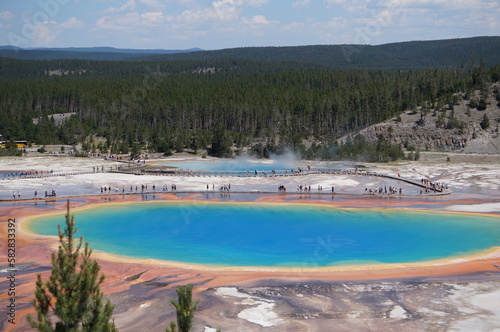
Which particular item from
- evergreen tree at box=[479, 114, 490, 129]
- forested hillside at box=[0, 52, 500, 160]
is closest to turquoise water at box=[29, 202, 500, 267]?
forested hillside at box=[0, 52, 500, 160]

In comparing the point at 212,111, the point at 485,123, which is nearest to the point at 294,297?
the point at 485,123

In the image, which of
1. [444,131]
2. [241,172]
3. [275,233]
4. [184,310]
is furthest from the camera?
[444,131]

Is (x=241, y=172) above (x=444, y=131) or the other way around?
the other way around

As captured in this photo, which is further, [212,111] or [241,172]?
[212,111]

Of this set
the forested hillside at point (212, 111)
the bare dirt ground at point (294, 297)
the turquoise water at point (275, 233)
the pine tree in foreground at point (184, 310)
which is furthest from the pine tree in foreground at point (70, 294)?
the forested hillside at point (212, 111)

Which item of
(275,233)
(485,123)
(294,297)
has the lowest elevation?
(294,297)

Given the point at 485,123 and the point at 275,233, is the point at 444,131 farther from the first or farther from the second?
the point at 275,233

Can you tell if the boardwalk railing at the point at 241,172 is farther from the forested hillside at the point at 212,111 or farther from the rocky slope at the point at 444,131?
the rocky slope at the point at 444,131

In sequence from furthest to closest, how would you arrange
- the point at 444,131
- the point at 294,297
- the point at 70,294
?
the point at 444,131, the point at 294,297, the point at 70,294

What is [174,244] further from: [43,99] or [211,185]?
[43,99]
